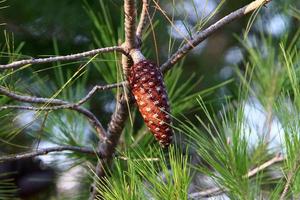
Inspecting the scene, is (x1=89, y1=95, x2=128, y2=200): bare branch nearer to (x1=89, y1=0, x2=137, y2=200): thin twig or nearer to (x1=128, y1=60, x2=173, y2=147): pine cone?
(x1=89, y1=0, x2=137, y2=200): thin twig

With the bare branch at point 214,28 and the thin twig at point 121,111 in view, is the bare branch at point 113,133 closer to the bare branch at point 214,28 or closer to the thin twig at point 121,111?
the thin twig at point 121,111

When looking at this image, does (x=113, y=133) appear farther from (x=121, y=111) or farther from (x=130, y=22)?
(x=130, y=22)

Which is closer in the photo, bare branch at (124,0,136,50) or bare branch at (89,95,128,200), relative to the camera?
bare branch at (124,0,136,50)

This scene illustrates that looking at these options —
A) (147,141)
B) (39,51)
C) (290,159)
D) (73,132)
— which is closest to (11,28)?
(39,51)

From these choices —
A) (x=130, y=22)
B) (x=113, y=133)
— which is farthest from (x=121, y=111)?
(x=130, y=22)

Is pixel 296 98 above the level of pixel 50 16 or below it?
below

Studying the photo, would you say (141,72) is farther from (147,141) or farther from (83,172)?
(83,172)

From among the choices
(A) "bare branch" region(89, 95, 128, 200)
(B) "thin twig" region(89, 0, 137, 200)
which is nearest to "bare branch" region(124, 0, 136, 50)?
(B) "thin twig" region(89, 0, 137, 200)
